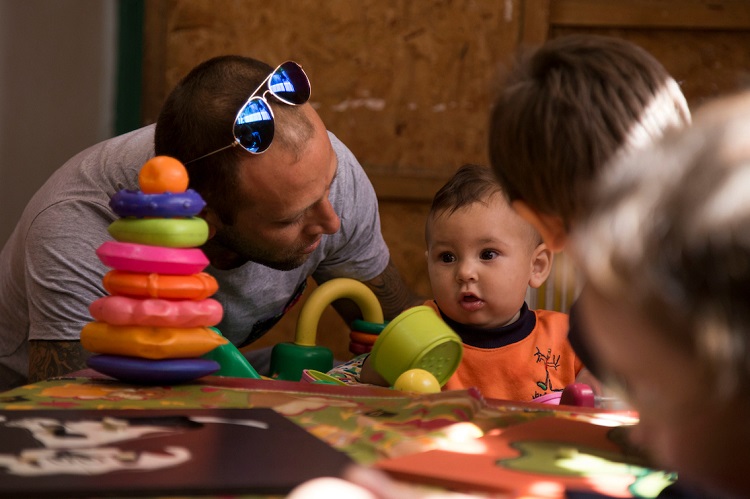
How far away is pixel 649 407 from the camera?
1.75ft

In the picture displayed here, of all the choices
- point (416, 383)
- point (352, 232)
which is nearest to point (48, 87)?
point (352, 232)

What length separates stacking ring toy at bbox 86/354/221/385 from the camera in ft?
3.57

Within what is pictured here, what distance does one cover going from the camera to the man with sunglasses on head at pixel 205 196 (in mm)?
1560

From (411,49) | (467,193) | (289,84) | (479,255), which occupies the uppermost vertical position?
(411,49)

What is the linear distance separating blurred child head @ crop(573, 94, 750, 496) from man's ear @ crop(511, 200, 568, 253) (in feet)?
1.28

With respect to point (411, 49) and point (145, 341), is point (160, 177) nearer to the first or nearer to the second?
point (145, 341)

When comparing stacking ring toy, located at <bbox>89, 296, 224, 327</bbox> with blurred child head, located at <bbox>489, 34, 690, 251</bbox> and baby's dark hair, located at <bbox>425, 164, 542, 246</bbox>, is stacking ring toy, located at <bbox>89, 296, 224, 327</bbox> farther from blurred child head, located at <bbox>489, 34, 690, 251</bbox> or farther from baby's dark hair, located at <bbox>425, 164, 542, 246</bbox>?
baby's dark hair, located at <bbox>425, 164, 542, 246</bbox>

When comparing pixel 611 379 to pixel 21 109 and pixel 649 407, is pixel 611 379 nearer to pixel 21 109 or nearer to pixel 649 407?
pixel 649 407

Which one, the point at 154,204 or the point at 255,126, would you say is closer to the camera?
the point at 154,204

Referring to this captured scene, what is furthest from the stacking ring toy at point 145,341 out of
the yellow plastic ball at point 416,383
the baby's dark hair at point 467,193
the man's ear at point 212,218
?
the baby's dark hair at point 467,193

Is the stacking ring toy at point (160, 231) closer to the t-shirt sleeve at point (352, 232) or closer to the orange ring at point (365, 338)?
the orange ring at point (365, 338)

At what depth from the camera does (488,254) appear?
1.78m

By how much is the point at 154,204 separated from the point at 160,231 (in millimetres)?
35

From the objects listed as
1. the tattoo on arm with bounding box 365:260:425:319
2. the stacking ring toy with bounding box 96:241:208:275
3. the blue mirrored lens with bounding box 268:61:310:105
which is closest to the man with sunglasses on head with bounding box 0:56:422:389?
the blue mirrored lens with bounding box 268:61:310:105
